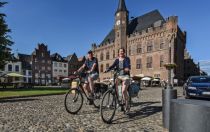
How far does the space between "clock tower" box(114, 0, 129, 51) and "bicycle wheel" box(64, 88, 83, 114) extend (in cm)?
5347

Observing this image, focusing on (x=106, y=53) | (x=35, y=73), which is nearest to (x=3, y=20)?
(x=106, y=53)

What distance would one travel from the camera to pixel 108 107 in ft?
20.2

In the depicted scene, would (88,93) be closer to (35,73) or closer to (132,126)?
(132,126)

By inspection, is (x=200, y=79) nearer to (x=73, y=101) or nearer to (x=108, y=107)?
(x=73, y=101)

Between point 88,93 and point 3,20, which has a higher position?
point 3,20

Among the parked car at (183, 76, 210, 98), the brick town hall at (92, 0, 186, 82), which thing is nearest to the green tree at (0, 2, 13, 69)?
the parked car at (183, 76, 210, 98)

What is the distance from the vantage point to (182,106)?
2742 mm

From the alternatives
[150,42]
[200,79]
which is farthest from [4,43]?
[150,42]

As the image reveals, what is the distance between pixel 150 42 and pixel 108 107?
1993 inches

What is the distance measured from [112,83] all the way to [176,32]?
46.5 metres

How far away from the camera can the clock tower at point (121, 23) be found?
59.6m

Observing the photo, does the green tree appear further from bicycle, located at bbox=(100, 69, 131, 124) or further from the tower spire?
the tower spire

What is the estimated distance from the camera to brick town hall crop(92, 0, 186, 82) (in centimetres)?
5047

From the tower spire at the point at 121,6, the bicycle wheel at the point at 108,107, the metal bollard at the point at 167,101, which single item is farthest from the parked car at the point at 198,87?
the tower spire at the point at 121,6
